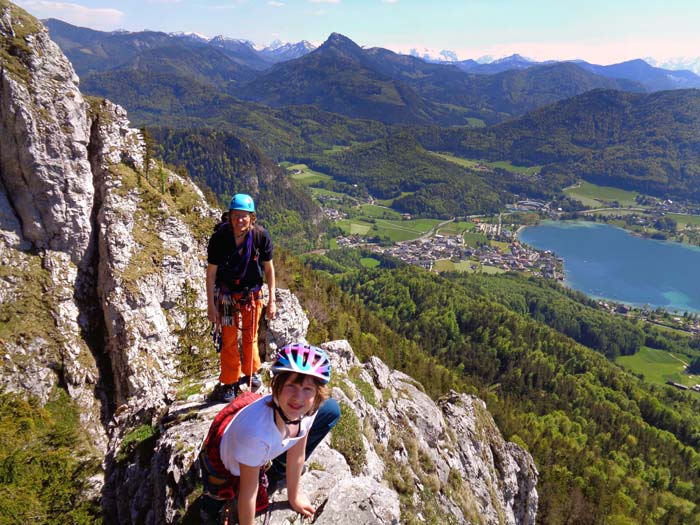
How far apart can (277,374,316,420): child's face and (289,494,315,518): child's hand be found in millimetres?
2495

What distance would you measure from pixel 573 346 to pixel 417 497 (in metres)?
123

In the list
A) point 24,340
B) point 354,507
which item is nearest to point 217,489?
point 354,507

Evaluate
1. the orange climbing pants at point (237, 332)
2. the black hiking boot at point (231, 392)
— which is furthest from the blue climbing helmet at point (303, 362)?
the black hiking boot at point (231, 392)

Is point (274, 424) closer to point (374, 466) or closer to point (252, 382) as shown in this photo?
point (252, 382)

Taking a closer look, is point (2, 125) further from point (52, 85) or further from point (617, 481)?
point (617, 481)

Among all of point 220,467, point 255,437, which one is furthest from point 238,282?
point 255,437

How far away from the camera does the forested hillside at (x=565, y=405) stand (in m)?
60.5

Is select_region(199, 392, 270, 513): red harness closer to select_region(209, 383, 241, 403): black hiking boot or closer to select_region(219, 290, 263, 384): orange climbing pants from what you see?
select_region(219, 290, 263, 384): orange climbing pants

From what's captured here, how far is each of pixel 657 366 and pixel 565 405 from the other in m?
70.3

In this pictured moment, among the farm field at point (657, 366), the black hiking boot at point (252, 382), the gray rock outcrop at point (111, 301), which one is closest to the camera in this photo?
the black hiking boot at point (252, 382)

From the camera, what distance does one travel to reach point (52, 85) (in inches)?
1049

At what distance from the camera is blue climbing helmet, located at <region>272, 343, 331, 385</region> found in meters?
6.06

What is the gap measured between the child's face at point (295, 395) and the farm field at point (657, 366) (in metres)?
162

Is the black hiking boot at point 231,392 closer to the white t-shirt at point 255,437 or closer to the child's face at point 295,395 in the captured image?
the white t-shirt at point 255,437
